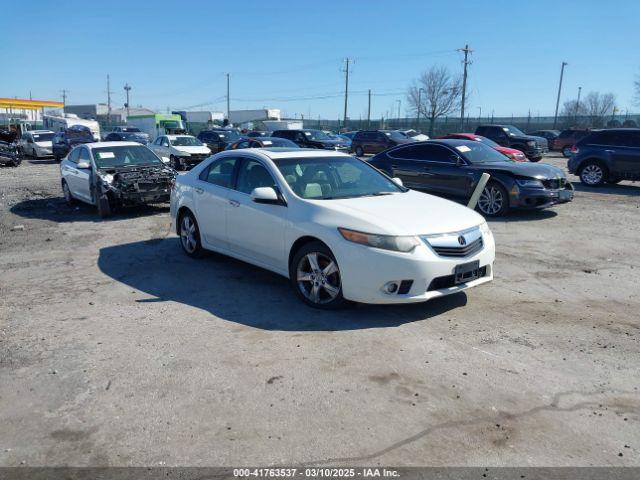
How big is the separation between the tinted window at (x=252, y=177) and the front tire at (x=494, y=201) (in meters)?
6.08

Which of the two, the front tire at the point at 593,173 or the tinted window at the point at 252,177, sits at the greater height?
the tinted window at the point at 252,177

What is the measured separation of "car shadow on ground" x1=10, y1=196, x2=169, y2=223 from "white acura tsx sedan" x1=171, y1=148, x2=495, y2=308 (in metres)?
4.82

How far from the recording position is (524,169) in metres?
10.8

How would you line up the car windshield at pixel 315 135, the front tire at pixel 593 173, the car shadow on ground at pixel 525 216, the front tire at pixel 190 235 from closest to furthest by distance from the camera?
1. the front tire at pixel 190 235
2. the car shadow on ground at pixel 525 216
3. the front tire at pixel 593 173
4. the car windshield at pixel 315 135

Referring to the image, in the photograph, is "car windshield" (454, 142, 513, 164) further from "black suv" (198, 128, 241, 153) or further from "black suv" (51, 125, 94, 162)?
"black suv" (51, 125, 94, 162)

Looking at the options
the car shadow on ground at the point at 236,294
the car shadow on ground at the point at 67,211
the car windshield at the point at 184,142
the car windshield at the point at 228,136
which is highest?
the car windshield at the point at 228,136

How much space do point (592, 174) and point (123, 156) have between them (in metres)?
13.0

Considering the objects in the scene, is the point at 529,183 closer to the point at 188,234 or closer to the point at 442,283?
the point at 442,283

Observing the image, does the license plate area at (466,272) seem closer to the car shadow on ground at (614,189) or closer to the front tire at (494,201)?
the front tire at (494,201)

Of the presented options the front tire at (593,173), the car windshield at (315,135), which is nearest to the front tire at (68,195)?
the front tire at (593,173)

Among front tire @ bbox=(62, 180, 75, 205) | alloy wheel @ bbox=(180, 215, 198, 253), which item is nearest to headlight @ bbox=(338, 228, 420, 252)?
alloy wheel @ bbox=(180, 215, 198, 253)

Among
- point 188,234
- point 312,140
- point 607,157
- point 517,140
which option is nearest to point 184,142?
point 312,140

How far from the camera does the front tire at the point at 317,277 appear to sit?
5.36 metres

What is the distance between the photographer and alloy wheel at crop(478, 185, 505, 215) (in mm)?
10891
